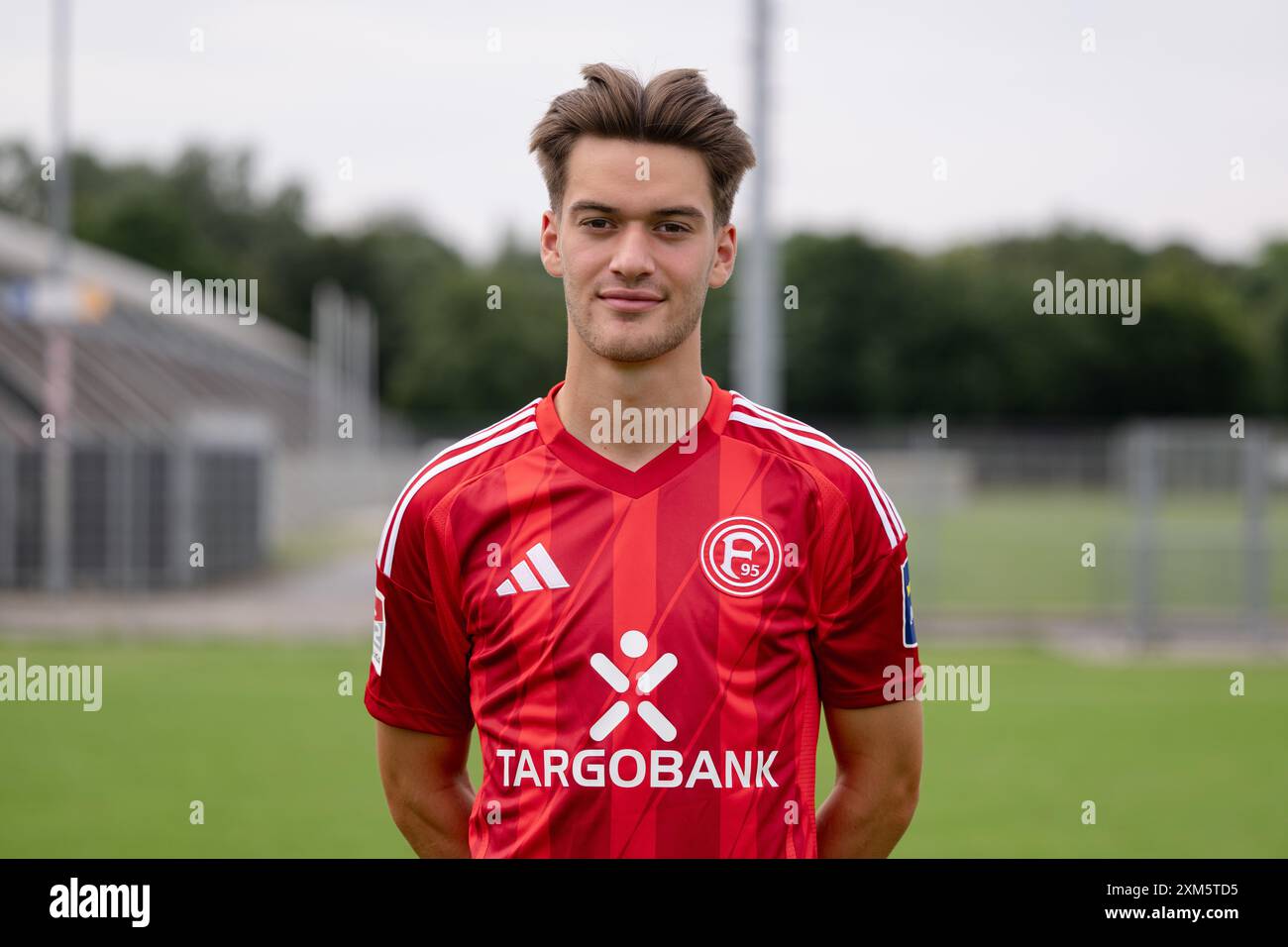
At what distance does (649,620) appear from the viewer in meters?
2.46

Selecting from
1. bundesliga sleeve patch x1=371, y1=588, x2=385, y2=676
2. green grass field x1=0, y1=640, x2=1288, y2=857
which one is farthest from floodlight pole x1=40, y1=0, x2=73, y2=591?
bundesliga sleeve patch x1=371, y1=588, x2=385, y2=676

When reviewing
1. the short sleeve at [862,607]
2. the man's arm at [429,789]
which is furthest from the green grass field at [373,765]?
the short sleeve at [862,607]

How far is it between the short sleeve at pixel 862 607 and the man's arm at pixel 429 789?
769 millimetres

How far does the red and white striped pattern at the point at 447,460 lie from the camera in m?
2.65

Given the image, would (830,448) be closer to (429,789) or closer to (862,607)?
(862,607)

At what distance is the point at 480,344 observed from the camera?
182 ft

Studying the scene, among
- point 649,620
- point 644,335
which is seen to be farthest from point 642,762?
point 644,335

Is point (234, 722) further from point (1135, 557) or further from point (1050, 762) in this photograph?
point (1135, 557)

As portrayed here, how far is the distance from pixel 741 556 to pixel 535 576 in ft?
1.24

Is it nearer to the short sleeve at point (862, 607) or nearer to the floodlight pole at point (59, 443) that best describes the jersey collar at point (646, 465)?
the short sleeve at point (862, 607)

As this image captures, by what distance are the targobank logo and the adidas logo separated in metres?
0.17

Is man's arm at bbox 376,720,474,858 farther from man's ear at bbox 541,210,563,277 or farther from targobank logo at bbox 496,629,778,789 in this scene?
man's ear at bbox 541,210,563,277

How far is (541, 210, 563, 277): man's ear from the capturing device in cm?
259

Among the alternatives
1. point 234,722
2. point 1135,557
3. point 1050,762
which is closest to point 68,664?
point 234,722
